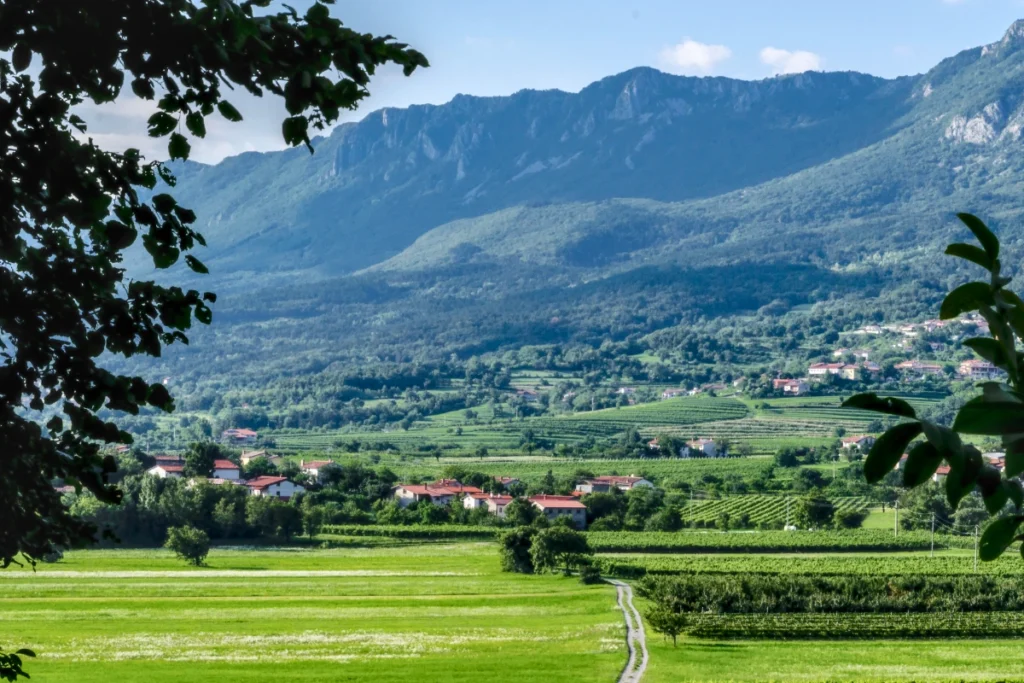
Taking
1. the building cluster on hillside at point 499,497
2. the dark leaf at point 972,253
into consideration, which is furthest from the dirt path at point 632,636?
the dark leaf at point 972,253

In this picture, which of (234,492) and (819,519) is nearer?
(234,492)

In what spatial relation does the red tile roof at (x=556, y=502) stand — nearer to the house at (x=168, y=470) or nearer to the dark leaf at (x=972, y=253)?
the house at (x=168, y=470)

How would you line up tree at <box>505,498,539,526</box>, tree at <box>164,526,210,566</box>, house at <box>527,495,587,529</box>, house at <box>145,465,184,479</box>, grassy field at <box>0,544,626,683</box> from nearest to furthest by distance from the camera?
grassy field at <box>0,544,626,683</box> < tree at <box>164,526,210,566</box> < tree at <box>505,498,539,526</box> < house at <box>527,495,587,529</box> < house at <box>145,465,184,479</box>

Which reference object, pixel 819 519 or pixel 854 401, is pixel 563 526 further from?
pixel 854 401

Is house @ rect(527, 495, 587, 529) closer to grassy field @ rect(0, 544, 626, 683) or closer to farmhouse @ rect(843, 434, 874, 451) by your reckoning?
grassy field @ rect(0, 544, 626, 683)

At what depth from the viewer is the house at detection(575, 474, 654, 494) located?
87.9 metres

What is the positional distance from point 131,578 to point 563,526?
19306mm

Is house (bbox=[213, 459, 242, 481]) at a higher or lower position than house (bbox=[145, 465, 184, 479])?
lower

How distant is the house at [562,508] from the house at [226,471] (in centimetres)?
2246

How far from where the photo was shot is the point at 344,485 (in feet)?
281

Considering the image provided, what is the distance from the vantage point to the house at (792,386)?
159 meters

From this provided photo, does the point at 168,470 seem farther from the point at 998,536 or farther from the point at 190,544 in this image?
the point at 998,536

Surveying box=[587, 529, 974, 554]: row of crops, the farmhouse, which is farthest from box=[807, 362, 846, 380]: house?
box=[587, 529, 974, 554]: row of crops

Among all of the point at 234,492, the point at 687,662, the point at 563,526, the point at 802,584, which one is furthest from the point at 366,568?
the point at 687,662
